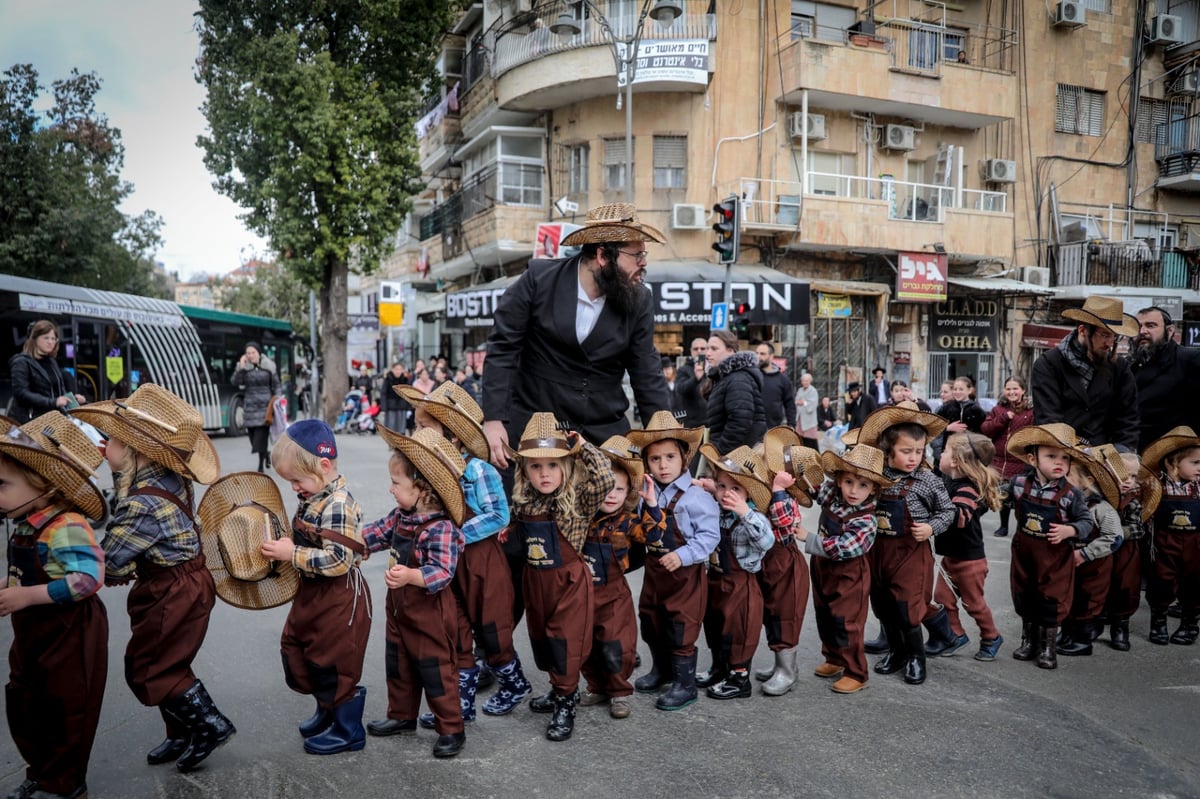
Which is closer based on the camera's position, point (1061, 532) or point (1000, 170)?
point (1061, 532)

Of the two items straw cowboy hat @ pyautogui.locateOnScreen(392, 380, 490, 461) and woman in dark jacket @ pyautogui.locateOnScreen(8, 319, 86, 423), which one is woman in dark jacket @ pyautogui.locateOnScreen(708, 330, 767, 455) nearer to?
straw cowboy hat @ pyautogui.locateOnScreen(392, 380, 490, 461)

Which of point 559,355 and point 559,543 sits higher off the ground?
point 559,355

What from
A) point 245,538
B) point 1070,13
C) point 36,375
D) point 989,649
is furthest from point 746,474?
point 1070,13

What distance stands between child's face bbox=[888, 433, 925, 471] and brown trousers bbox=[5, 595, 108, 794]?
3835mm

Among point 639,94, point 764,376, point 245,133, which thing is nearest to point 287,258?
point 245,133

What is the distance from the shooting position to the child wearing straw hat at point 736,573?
13.8 ft

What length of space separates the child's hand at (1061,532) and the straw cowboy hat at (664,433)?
216 centimetres

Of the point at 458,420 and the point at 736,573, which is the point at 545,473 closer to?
the point at 458,420

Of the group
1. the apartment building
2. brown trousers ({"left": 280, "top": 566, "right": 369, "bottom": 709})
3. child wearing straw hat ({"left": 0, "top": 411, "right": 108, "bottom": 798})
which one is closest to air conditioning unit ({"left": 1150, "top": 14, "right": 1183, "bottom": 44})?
the apartment building

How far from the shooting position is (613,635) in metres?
4.00

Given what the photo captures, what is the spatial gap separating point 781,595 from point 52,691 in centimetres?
326

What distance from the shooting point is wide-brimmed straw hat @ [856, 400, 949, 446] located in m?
4.57

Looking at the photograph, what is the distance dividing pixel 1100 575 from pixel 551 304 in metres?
3.66

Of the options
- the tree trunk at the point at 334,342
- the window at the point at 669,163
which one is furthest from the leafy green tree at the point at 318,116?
the window at the point at 669,163
